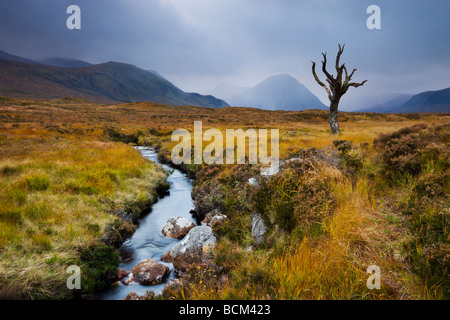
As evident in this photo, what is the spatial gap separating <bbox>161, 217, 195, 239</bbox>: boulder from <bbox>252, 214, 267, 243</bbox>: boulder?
11.9 feet

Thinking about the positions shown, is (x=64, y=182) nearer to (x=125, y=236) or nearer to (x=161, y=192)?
(x=125, y=236)

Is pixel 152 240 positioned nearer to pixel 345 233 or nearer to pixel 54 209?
pixel 54 209

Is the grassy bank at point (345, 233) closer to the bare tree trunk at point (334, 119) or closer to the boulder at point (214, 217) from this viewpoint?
the boulder at point (214, 217)

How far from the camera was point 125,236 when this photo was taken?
8.25 meters

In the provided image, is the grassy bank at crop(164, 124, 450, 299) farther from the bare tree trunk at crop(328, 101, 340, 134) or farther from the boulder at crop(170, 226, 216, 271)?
the bare tree trunk at crop(328, 101, 340, 134)

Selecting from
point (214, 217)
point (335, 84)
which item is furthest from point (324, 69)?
point (214, 217)

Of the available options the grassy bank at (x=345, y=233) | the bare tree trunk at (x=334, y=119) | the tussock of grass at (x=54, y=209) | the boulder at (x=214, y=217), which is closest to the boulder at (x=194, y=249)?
the grassy bank at (x=345, y=233)

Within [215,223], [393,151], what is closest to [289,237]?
[215,223]

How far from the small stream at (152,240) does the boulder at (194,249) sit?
1.60 ft

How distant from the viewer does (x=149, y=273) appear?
624cm

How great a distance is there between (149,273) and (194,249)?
4.78ft

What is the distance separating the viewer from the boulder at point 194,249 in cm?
619
